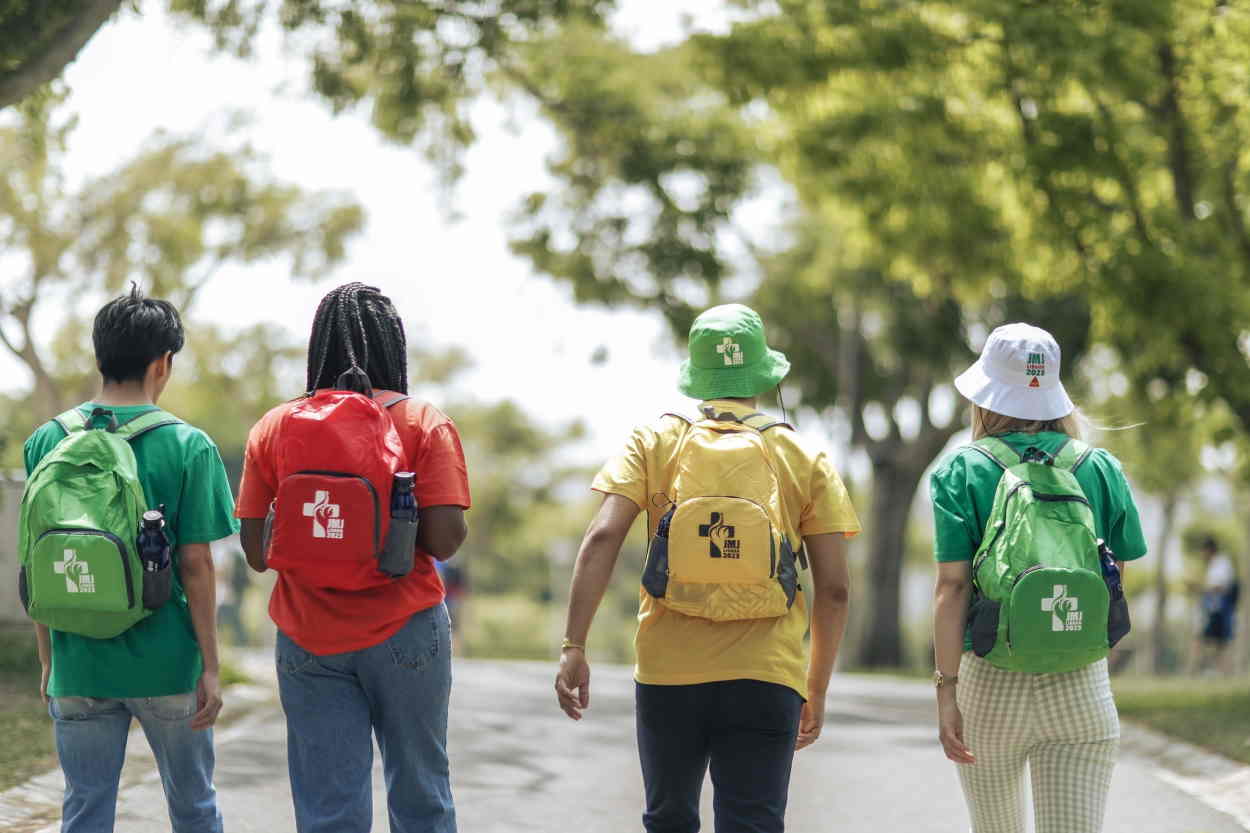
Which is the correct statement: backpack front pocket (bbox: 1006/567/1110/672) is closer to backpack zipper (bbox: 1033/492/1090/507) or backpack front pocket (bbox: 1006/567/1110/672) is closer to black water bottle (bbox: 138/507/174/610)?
backpack zipper (bbox: 1033/492/1090/507)

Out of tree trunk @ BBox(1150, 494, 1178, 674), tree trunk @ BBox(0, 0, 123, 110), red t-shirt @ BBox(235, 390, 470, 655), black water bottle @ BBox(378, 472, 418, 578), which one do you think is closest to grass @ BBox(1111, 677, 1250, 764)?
red t-shirt @ BBox(235, 390, 470, 655)

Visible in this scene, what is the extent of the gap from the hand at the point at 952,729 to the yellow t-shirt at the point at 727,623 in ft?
1.23

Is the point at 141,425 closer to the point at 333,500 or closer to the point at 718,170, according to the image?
the point at 333,500

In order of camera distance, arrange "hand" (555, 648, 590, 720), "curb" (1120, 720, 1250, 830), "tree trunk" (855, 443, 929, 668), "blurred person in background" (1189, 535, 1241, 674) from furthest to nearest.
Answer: "tree trunk" (855, 443, 929, 668), "blurred person in background" (1189, 535, 1241, 674), "curb" (1120, 720, 1250, 830), "hand" (555, 648, 590, 720)

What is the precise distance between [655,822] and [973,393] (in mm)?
1427

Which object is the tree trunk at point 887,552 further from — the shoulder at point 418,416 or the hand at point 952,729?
the shoulder at point 418,416

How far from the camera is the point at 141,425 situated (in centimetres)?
427

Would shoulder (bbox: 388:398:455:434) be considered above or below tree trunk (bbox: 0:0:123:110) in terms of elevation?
below

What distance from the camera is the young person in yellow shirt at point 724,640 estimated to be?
401cm

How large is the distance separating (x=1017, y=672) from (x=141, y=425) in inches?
93.8

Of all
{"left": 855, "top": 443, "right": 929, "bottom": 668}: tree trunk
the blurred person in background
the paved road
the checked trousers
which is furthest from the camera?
{"left": 855, "top": 443, "right": 929, "bottom": 668}: tree trunk

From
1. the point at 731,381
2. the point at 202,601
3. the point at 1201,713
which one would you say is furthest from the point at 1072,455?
the point at 1201,713

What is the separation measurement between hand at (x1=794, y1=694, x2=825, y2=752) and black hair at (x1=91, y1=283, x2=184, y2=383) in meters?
1.99

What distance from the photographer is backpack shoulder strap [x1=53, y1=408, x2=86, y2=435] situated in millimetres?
4289
